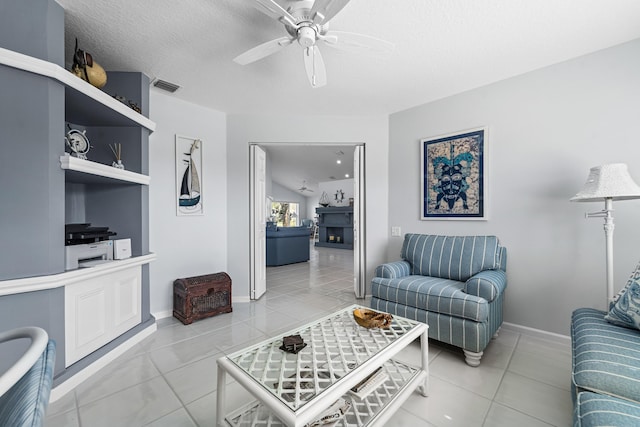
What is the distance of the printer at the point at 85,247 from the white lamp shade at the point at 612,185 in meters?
3.60

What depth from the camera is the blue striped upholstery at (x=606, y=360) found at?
1.05 m

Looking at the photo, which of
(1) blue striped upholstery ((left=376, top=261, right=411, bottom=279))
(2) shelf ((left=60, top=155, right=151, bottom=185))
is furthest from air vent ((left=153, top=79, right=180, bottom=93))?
(1) blue striped upholstery ((left=376, top=261, right=411, bottom=279))

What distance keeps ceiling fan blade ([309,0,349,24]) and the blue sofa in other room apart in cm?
482

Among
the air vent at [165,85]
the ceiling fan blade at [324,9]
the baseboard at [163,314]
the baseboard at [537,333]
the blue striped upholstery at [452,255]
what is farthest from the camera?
the baseboard at [163,314]

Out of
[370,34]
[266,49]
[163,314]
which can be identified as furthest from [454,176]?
[163,314]

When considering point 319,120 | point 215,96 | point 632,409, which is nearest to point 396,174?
point 319,120

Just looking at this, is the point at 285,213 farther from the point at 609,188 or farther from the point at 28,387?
the point at 28,387

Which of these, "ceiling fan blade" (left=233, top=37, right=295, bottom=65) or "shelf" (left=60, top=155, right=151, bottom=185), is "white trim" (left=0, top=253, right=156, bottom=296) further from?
"ceiling fan blade" (left=233, top=37, right=295, bottom=65)

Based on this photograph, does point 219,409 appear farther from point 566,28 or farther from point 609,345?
point 566,28

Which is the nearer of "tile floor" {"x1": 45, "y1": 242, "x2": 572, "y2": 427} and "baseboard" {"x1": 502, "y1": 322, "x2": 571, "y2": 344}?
"tile floor" {"x1": 45, "y1": 242, "x2": 572, "y2": 427}

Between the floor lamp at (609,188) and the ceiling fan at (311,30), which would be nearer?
the ceiling fan at (311,30)

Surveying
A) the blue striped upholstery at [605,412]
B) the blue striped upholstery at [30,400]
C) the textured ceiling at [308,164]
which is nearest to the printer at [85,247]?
the blue striped upholstery at [30,400]

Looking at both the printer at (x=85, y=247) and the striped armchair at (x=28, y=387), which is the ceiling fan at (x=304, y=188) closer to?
the printer at (x=85, y=247)

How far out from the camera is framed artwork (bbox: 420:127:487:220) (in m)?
2.77
